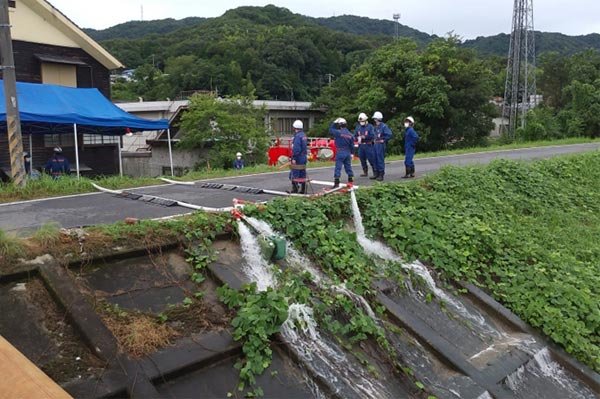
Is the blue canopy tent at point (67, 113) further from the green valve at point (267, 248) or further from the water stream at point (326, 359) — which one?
the water stream at point (326, 359)

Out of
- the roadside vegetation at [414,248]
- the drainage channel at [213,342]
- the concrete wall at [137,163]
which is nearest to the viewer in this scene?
the drainage channel at [213,342]

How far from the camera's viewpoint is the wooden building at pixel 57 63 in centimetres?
2088

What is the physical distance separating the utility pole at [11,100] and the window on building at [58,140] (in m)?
11.7

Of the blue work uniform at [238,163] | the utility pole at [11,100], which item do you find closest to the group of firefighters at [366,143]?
the utility pole at [11,100]

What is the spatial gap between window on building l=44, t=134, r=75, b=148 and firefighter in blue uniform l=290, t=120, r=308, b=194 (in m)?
15.6

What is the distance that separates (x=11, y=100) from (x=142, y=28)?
9919 centimetres

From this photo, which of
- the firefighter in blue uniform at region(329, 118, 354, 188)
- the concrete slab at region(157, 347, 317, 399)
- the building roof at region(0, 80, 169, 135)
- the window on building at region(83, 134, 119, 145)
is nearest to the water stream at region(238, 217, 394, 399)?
the concrete slab at region(157, 347, 317, 399)

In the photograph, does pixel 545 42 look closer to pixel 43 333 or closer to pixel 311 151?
pixel 311 151

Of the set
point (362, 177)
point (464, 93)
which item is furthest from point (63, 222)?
point (464, 93)

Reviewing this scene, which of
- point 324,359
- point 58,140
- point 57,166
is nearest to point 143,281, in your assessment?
point 324,359

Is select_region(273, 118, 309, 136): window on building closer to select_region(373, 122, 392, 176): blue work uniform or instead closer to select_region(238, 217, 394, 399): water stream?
select_region(373, 122, 392, 176): blue work uniform

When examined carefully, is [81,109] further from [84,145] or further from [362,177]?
[362,177]

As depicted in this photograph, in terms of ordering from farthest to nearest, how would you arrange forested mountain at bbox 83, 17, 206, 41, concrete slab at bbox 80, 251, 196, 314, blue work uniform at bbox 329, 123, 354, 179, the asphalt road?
forested mountain at bbox 83, 17, 206, 41 < blue work uniform at bbox 329, 123, 354, 179 < the asphalt road < concrete slab at bbox 80, 251, 196, 314

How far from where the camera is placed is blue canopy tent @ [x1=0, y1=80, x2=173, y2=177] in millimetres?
14656
